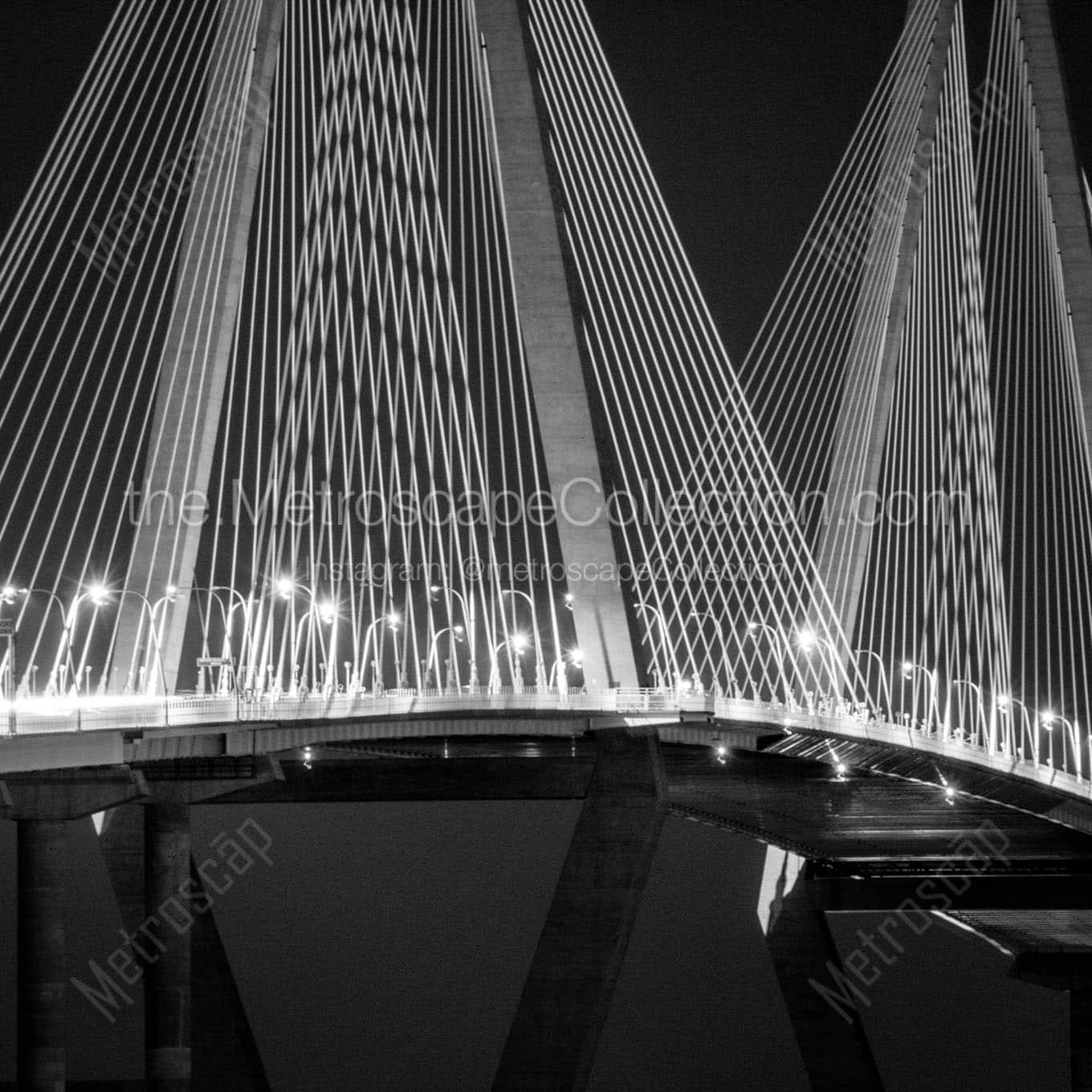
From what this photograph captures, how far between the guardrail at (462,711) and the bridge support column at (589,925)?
1816 millimetres

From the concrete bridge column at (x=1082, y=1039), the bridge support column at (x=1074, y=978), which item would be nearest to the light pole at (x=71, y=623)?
the bridge support column at (x=1074, y=978)

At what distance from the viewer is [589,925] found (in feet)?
104

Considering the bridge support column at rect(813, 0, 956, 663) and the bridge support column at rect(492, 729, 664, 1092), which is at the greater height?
the bridge support column at rect(813, 0, 956, 663)

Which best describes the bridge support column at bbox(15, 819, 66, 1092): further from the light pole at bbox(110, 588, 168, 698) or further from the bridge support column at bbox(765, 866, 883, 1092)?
the bridge support column at bbox(765, 866, 883, 1092)

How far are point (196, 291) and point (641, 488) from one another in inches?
360

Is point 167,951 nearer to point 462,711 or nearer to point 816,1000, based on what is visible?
point 462,711

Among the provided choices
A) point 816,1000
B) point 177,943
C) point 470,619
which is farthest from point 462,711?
point 816,1000

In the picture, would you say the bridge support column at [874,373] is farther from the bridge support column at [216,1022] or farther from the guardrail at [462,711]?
the bridge support column at [216,1022]

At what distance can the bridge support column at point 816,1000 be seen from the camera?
43.6m

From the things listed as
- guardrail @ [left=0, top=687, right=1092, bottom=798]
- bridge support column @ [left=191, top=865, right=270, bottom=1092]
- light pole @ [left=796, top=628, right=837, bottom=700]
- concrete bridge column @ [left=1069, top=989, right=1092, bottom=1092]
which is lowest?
concrete bridge column @ [left=1069, top=989, right=1092, bottom=1092]

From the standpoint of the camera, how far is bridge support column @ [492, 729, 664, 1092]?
30.8 metres

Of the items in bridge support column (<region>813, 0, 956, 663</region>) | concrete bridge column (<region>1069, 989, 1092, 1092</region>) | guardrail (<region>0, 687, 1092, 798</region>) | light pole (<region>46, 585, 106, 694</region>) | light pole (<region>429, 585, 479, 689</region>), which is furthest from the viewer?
bridge support column (<region>813, 0, 956, 663</region>)

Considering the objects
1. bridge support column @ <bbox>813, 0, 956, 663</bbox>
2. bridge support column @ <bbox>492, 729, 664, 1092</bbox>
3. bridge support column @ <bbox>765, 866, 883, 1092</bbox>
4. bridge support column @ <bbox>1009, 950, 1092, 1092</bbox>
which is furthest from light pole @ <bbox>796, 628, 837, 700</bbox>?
bridge support column @ <bbox>765, 866, 883, 1092</bbox>

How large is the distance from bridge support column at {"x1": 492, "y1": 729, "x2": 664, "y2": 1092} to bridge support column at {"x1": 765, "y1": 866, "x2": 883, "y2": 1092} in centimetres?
1333
